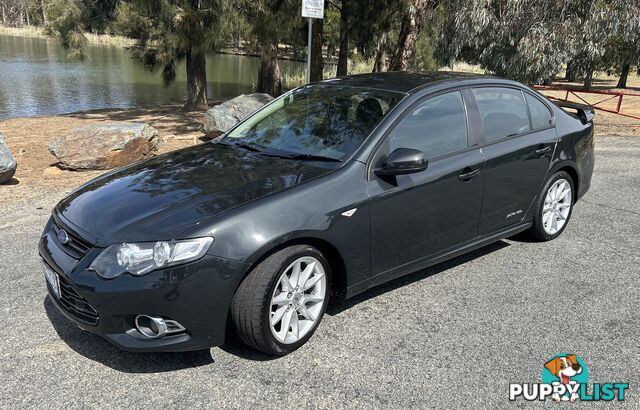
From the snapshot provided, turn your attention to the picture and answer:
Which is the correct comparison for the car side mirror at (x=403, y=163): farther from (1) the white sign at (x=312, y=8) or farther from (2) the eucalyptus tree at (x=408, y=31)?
(2) the eucalyptus tree at (x=408, y=31)

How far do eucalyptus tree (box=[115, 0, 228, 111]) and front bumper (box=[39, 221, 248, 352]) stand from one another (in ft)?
36.1

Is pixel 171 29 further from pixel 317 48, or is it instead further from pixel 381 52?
pixel 381 52

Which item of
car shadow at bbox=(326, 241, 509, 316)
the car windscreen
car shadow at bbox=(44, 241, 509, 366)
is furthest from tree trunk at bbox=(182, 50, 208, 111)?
car shadow at bbox=(44, 241, 509, 366)

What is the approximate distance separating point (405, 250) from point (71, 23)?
45.7 ft

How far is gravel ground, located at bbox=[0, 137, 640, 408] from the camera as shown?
295 cm

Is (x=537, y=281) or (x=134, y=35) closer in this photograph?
(x=537, y=281)

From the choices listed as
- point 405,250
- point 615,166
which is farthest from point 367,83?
point 615,166

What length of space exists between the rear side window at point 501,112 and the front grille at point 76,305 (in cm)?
316

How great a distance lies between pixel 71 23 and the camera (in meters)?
14.5

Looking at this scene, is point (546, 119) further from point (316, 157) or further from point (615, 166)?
point (615, 166)

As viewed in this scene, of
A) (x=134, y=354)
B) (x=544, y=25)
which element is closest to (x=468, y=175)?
(x=134, y=354)

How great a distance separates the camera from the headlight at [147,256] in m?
2.88

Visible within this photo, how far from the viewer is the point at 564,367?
3.27m

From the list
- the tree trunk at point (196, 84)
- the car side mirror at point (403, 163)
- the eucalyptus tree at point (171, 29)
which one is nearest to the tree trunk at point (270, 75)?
the tree trunk at point (196, 84)
